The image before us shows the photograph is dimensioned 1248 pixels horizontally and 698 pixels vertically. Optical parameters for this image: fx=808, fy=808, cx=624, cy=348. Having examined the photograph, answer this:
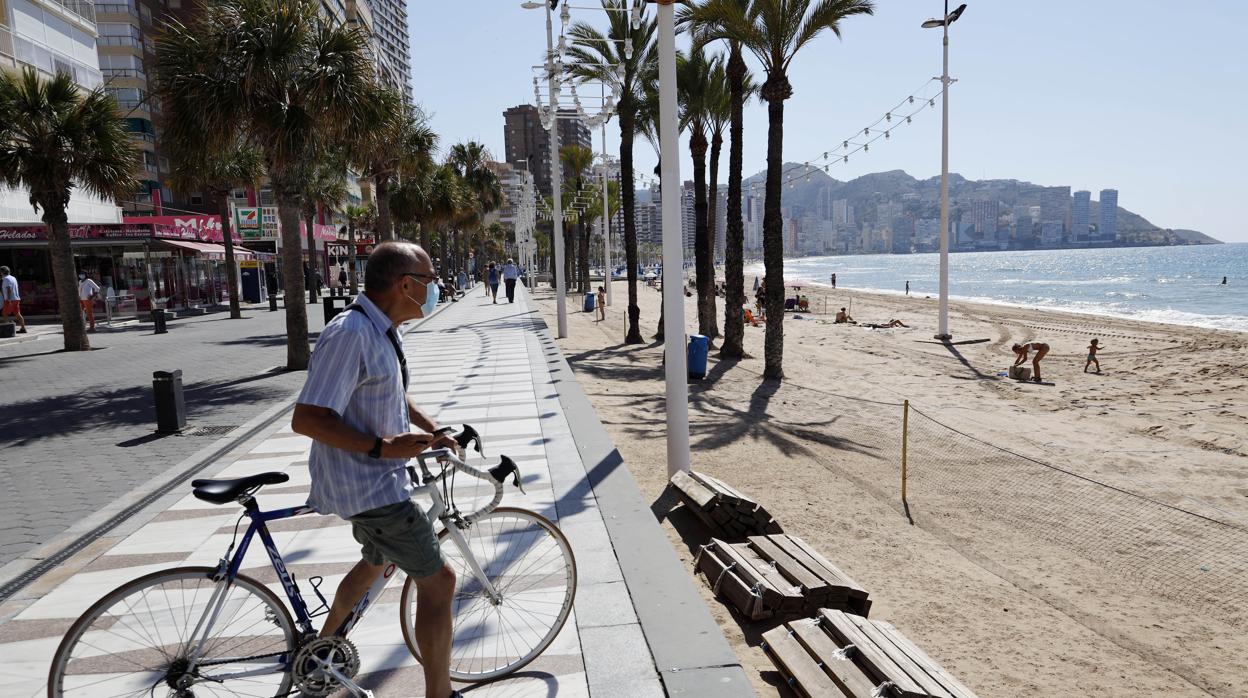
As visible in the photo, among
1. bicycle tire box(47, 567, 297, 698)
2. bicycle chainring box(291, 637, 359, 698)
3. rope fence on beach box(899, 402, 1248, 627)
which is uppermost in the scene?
bicycle tire box(47, 567, 297, 698)

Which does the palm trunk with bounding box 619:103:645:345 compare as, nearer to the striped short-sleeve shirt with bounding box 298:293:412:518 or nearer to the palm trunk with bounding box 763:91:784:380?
the palm trunk with bounding box 763:91:784:380

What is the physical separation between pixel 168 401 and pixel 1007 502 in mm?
8654

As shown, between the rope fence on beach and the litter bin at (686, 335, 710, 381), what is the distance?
5.42 metres

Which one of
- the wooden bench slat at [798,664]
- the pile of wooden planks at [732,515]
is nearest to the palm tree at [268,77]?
the pile of wooden planks at [732,515]

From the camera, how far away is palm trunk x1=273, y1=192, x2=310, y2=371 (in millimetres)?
14359

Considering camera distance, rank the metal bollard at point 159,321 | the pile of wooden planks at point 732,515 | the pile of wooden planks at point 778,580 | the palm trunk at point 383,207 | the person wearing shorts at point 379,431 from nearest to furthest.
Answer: the person wearing shorts at point 379,431, the pile of wooden planks at point 778,580, the pile of wooden planks at point 732,515, the metal bollard at point 159,321, the palm trunk at point 383,207

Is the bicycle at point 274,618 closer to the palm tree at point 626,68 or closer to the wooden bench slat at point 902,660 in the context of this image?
the wooden bench slat at point 902,660

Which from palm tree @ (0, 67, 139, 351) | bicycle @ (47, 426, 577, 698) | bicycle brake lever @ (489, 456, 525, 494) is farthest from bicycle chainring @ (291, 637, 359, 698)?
palm tree @ (0, 67, 139, 351)

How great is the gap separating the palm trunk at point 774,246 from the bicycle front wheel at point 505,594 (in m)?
11.4

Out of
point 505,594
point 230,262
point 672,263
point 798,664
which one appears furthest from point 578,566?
point 230,262

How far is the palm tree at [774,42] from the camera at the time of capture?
14234mm

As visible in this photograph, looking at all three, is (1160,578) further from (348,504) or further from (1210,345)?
(1210,345)

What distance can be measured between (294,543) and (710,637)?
293cm

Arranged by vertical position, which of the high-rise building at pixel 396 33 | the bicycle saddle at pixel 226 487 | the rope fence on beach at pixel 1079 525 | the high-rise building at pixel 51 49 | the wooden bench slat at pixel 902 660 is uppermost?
the high-rise building at pixel 396 33
